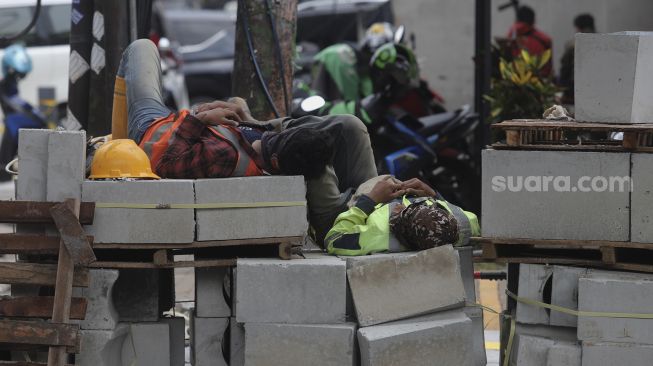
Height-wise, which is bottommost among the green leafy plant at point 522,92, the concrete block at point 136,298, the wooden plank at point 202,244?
the concrete block at point 136,298

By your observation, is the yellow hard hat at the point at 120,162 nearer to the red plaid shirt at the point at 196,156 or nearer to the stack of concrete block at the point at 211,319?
the red plaid shirt at the point at 196,156

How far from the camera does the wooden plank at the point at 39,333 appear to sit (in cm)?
515

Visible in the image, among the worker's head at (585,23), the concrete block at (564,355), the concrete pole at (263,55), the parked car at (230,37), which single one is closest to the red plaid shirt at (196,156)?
the concrete block at (564,355)

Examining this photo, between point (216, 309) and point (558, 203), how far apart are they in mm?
1694

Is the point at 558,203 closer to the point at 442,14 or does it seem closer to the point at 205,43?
the point at 442,14

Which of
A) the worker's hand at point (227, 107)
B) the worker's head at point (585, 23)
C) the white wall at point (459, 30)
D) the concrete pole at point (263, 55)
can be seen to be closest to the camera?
the worker's hand at point (227, 107)

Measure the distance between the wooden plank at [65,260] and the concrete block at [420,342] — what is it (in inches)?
52.0

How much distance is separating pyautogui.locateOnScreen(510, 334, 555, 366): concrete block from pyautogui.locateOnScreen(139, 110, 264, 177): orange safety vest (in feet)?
5.01

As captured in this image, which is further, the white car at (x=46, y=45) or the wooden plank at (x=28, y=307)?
the white car at (x=46, y=45)

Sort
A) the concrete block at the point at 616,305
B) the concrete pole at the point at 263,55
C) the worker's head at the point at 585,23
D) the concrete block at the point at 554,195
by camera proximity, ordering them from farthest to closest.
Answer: the worker's head at the point at 585,23 → the concrete pole at the point at 263,55 → the concrete block at the point at 554,195 → the concrete block at the point at 616,305

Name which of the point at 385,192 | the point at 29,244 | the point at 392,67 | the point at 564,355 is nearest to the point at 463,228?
the point at 385,192

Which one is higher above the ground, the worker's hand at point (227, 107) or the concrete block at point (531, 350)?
the worker's hand at point (227, 107)

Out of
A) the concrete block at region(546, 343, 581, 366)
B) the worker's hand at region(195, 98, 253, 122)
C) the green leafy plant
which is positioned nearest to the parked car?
the green leafy plant

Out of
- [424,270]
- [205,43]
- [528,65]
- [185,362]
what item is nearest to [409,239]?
[424,270]
